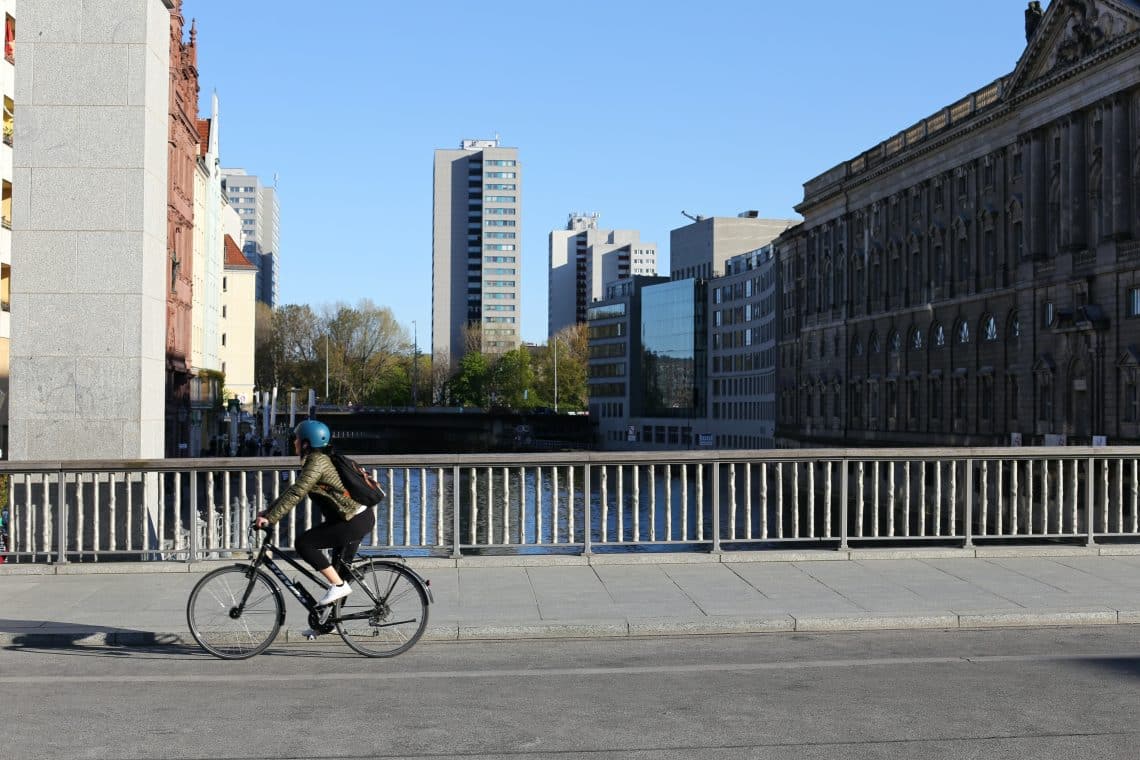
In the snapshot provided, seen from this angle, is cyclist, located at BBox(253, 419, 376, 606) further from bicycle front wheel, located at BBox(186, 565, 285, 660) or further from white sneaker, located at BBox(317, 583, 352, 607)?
bicycle front wheel, located at BBox(186, 565, 285, 660)

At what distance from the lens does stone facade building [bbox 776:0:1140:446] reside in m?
64.3

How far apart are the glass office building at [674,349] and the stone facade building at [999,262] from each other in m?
48.4

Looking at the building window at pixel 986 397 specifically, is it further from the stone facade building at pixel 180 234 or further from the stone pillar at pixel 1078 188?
the stone facade building at pixel 180 234

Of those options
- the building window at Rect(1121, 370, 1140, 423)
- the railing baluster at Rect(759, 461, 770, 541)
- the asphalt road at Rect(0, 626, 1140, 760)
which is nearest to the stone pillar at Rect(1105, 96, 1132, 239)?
the building window at Rect(1121, 370, 1140, 423)

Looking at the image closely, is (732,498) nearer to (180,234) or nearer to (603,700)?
(603,700)

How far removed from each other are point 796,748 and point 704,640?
4035mm

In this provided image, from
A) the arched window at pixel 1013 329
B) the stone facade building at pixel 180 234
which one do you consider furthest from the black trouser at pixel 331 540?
the arched window at pixel 1013 329

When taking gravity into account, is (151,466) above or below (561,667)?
above

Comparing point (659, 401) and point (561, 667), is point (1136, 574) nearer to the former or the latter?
point (561, 667)

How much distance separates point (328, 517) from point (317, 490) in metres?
0.24

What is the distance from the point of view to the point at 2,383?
128 ft

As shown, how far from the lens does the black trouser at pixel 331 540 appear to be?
11242 millimetres

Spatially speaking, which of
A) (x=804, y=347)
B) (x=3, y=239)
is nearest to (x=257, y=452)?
(x=804, y=347)

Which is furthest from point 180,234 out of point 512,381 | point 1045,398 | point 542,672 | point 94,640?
point 512,381
